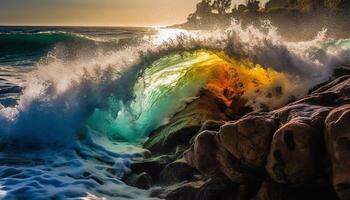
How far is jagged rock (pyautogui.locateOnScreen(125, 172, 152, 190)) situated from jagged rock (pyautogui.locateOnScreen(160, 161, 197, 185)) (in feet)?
0.60

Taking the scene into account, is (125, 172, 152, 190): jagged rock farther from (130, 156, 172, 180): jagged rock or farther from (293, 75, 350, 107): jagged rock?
(293, 75, 350, 107): jagged rock

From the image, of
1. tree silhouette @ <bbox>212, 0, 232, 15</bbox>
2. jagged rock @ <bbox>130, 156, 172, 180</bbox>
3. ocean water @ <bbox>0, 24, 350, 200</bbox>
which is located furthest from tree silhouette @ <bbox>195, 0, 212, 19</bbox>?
jagged rock @ <bbox>130, 156, 172, 180</bbox>

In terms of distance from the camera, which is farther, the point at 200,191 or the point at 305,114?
the point at 200,191

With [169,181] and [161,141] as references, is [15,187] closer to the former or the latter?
[169,181]

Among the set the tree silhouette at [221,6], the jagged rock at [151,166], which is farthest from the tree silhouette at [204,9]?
the jagged rock at [151,166]

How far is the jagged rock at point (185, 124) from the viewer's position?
7.28 m

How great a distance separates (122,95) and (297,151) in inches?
240

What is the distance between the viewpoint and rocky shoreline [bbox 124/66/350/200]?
3988 millimetres

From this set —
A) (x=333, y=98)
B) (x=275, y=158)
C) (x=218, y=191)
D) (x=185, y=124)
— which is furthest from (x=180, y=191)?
(x=185, y=124)

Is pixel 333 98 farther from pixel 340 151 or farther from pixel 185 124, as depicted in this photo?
pixel 185 124

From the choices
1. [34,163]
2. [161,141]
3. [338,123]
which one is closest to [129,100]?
[161,141]

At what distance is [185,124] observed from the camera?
25.1ft

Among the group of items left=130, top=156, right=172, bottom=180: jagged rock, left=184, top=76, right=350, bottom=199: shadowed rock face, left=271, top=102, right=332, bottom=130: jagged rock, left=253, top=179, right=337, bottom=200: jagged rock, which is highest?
left=271, top=102, right=332, bottom=130: jagged rock

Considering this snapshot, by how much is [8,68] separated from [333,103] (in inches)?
766
